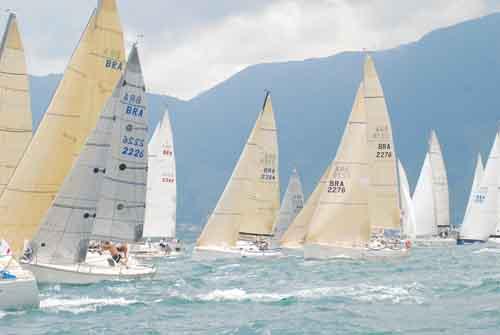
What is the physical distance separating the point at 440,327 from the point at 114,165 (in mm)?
10954

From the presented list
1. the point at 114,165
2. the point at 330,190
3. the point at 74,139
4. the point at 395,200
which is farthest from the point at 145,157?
the point at 395,200

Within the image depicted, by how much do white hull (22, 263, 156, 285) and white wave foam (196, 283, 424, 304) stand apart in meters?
2.82

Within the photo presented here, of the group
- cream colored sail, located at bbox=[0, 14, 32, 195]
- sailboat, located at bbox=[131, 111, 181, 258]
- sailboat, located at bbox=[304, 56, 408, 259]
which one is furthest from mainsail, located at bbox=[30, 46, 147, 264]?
sailboat, located at bbox=[131, 111, 181, 258]

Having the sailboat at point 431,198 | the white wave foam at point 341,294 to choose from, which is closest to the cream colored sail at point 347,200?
the white wave foam at point 341,294

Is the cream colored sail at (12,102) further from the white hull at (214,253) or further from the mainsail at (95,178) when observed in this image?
the white hull at (214,253)

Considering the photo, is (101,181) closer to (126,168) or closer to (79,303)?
(126,168)

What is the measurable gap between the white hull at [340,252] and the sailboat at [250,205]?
526 centimetres

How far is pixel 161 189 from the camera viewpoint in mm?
47406

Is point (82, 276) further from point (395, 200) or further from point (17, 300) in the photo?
point (395, 200)

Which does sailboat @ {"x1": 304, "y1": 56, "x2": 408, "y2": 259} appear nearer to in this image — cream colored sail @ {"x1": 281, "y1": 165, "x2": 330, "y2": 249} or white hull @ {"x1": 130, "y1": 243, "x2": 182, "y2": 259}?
cream colored sail @ {"x1": 281, "y1": 165, "x2": 330, "y2": 249}

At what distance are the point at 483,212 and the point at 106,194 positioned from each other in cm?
4017

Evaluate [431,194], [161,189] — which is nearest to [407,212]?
[431,194]

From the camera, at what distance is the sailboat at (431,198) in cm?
6475

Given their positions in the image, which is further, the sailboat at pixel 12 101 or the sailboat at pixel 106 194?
the sailboat at pixel 12 101
